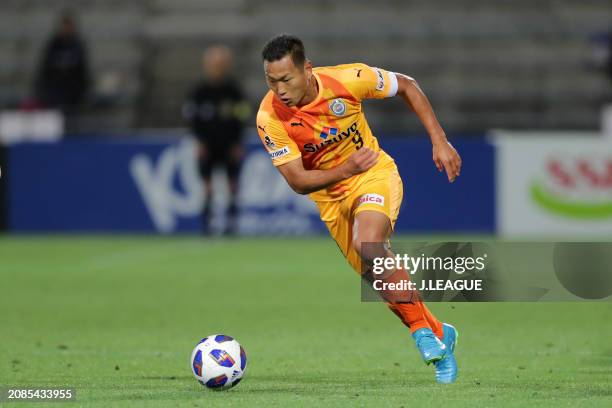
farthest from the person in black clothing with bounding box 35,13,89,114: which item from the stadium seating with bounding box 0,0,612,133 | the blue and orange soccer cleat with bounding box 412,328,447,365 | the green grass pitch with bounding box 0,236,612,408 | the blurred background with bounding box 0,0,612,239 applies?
Result: the blue and orange soccer cleat with bounding box 412,328,447,365

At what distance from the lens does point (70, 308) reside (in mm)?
9555

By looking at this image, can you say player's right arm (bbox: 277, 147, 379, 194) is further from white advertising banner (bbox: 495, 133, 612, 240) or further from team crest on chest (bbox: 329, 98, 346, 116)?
white advertising banner (bbox: 495, 133, 612, 240)

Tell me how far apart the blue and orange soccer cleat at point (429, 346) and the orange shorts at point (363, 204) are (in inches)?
20.6

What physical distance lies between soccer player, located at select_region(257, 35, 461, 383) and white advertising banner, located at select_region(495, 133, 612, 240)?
8.56 m

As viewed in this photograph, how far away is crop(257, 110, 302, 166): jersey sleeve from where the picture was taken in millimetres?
6125

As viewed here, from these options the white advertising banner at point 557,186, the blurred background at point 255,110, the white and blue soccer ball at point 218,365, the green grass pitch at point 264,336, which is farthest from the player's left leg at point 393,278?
the white advertising banner at point 557,186

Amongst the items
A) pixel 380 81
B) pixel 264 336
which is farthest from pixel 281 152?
pixel 264 336

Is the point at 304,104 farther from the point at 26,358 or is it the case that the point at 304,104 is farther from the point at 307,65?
the point at 26,358

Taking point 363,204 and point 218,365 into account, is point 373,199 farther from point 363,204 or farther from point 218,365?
point 218,365

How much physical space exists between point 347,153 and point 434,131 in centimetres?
54

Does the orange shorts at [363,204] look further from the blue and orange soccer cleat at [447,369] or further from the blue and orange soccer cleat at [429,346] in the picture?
the blue and orange soccer cleat at [447,369]

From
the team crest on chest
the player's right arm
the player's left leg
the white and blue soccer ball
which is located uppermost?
the team crest on chest

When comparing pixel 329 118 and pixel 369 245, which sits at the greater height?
pixel 329 118

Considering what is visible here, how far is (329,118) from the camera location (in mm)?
6223
